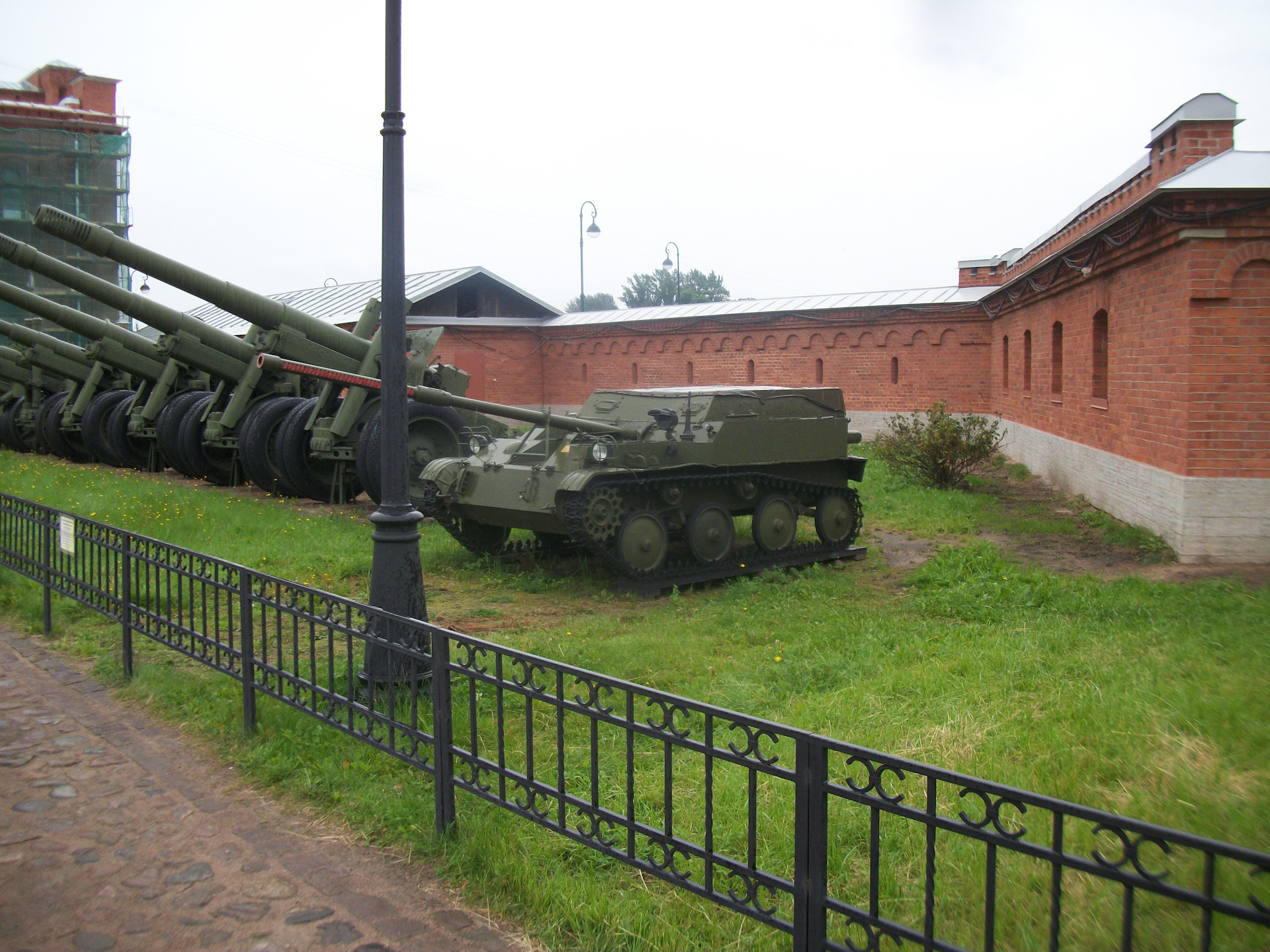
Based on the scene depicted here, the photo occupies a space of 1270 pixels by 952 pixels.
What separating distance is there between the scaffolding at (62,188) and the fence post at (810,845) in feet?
122

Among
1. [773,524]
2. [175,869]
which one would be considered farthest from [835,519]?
[175,869]

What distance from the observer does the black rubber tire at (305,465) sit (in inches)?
532

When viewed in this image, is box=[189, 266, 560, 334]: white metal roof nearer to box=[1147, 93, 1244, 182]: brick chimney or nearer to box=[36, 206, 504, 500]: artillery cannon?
box=[36, 206, 504, 500]: artillery cannon

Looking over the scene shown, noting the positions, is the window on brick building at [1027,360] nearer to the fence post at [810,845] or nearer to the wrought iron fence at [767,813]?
the wrought iron fence at [767,813]

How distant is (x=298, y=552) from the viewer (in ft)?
33.1

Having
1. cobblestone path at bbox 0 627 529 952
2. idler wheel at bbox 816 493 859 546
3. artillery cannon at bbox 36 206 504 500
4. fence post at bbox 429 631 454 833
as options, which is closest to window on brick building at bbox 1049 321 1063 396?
idler wheel at bbox 816 493 859 546

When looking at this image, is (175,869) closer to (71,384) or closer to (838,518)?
(838,518)

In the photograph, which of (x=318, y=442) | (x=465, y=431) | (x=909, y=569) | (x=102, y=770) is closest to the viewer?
(x=102, y=770)

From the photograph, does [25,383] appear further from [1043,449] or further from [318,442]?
[1043,449]

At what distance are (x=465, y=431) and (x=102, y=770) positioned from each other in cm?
759

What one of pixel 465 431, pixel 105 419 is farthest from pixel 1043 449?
pixel 105 419

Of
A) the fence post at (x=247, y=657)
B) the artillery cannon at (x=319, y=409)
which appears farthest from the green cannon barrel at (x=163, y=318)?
the fence post at (x=247, y=657)

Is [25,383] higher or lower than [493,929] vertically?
higher

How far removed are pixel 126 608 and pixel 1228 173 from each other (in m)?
8.96
